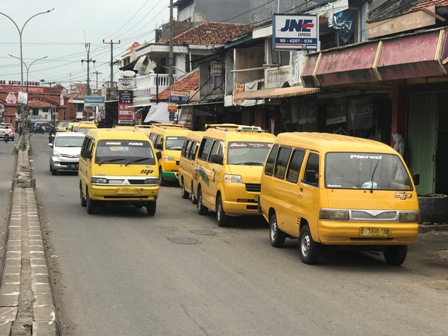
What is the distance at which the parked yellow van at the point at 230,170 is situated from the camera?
1533 centimetres

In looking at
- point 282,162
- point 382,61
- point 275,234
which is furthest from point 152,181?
point 382,61

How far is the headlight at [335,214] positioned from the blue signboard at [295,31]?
10.8m

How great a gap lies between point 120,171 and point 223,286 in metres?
8.04

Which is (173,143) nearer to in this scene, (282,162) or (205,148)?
(205,148)

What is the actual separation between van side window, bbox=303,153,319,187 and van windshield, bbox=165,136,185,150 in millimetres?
14546

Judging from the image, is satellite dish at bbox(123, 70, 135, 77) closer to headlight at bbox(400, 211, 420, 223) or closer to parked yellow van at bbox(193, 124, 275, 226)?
parked yellow van at bbox(193, 124, 275, 226)

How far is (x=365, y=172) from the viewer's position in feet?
36.5

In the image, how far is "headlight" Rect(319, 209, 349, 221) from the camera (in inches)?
416

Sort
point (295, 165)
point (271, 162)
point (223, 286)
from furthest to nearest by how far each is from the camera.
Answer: point (271, 162)
point (295, 165)
point (223, 286)

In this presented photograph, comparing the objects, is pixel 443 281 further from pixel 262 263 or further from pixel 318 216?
pixel 262 263

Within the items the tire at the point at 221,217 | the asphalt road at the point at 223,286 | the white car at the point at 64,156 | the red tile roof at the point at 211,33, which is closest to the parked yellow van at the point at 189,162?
the tire at the point at 221,217

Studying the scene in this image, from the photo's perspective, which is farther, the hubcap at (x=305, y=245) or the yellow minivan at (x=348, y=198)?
the hubcap at (x=305, y=245)

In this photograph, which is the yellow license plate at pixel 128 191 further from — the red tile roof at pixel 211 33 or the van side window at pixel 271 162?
the red tile roof at pixel 211 33

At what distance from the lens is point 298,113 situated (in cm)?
2439
